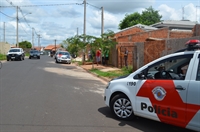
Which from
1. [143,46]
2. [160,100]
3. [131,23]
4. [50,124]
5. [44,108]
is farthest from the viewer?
[131,23]

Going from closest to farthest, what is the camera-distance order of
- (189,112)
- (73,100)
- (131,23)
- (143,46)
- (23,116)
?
(189,112), (23,116), (73,100), (143,46), (131,23)

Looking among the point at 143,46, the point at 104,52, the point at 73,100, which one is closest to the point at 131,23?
the point at 104,52

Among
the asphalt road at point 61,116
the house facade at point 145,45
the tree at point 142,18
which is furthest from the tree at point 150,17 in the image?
the asphalt road at point 61,116

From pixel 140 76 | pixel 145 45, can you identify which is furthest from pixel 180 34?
pixel 140 76

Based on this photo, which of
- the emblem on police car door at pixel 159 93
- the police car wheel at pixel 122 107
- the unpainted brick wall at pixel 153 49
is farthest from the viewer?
the unpainted brick wall at pixel 153 49

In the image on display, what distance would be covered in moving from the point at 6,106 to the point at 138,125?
150 inches

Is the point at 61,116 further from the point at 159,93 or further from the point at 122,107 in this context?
the point at 159,93

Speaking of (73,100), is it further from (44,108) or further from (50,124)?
(50,124)

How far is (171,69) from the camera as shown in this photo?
19.1 ft

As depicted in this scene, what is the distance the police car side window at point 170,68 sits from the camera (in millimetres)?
5222

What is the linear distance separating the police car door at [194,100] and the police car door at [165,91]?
10 cm

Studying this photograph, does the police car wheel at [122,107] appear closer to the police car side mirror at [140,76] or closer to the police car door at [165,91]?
the police car door at [165,91]

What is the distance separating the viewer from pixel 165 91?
5160 millimetres

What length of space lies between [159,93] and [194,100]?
78cm
